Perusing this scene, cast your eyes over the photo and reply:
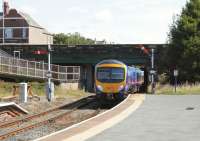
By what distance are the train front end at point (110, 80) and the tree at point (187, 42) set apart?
67.8 ft

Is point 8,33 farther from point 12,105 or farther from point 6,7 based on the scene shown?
point 12,105

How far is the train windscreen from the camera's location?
34.8 meters

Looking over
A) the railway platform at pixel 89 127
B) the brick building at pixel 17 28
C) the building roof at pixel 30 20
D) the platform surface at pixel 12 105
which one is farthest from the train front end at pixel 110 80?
the building roof at pixel 30 20

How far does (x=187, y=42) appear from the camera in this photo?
55.0 meters

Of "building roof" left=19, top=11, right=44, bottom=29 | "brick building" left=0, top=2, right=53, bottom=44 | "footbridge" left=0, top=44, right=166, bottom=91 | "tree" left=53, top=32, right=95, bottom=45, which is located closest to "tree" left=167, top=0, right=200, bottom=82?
"footbridge" left=0, top=44, right=166, bottom=91

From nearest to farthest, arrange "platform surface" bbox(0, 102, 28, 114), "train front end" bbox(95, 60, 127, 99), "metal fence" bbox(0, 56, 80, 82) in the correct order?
1. "platform surface" bbox(0, 102, 28, 114)
2. "train front end" bbox(95, 60, 127, 99)
3. "metal fence" bbox(0, 56, 80, 82)

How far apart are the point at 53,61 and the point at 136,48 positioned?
11.7m

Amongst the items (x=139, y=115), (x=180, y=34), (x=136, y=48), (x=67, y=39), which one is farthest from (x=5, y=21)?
(x=139, y=115)

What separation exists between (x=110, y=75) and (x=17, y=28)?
74031 millimetres

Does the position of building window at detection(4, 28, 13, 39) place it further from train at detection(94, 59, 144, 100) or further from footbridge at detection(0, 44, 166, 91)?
train at detection(94, 59, 144, 100)

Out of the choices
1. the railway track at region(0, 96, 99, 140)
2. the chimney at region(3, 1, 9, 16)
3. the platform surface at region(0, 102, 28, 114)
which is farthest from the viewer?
the chimney at region(3, 1, 9, 16)

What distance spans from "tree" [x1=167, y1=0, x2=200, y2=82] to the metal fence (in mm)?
12351

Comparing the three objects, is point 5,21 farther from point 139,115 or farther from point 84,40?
point 139,115

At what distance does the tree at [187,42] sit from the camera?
179ft
